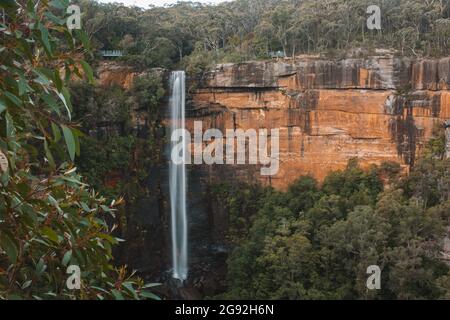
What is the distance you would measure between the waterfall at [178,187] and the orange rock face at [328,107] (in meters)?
0.34

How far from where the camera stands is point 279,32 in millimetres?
13961

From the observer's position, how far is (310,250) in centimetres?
1024

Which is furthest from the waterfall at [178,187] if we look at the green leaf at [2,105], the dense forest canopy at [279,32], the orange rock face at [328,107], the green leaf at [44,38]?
the green leaf at [2,105]

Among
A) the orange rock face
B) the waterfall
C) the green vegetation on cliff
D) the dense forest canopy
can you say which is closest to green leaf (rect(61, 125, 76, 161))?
the green vegetation on cliff

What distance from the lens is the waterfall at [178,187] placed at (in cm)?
1324

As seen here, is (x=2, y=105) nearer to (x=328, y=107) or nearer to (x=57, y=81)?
(x=57, y=81)

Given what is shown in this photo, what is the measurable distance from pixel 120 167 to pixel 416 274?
717cm

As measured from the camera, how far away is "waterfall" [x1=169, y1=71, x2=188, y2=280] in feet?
43.4

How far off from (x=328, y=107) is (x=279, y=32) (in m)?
3.02

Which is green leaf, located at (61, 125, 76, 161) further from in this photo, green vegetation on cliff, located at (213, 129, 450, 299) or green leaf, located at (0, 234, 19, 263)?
green vegetation on cliff, located at (213, 129, 450, 299)

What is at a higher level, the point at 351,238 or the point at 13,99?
the point at 13,99

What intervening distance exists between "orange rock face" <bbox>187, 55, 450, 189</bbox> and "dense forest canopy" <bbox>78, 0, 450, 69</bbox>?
0.76 meters

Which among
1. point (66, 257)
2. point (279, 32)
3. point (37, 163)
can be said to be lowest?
point (66, 257)

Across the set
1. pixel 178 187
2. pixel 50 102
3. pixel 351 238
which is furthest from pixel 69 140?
pixel 178 187
